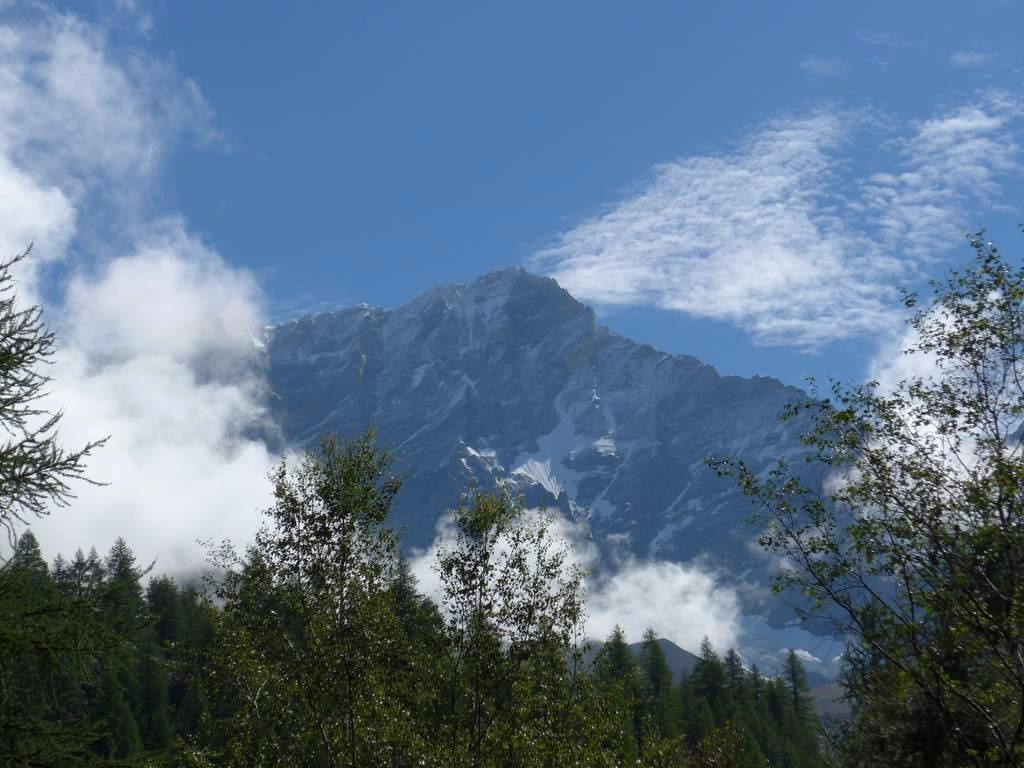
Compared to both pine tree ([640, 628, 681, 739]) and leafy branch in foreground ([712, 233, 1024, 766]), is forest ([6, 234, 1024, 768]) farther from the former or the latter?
pine tree ([640, 628, 681, 739])

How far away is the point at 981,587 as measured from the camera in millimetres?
13211

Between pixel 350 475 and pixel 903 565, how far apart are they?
32.0ft

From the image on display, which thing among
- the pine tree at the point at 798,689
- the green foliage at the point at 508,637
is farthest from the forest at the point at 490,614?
the pine tree at the point at 798,689

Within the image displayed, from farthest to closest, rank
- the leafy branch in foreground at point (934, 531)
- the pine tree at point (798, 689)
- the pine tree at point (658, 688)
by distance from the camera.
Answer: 1. the pine tree at point (798, 689)
2. the pine tree at point (658, 688)
3. the leafy branch in foreground at point (934, 531)

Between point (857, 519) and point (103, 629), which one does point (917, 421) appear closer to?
point (857, 519)

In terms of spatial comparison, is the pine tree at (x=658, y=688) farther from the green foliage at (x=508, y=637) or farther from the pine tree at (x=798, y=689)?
the green foliage at (x=508, y=637)

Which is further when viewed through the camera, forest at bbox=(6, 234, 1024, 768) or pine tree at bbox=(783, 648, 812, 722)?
pine tree at bbox=(783, 648, 812, 722)

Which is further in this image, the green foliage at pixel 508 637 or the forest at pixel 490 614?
the green foliage at pixel 508 637

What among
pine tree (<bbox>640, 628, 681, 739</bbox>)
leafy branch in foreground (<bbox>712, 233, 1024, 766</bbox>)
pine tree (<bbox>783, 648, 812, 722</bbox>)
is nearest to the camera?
leafy branch in foreground (<bbox>712, 233, 1024, 766</bbox>)

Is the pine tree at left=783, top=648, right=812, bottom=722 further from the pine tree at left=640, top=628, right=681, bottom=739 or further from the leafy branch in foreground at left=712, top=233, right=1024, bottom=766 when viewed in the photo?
the leafy branch in foreground at left=712, top=233, right=1024, bottom=766

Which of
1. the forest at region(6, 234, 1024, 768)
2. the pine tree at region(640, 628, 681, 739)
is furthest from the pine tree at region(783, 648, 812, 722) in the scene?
the forest at region(6, 234, 1024, 768)

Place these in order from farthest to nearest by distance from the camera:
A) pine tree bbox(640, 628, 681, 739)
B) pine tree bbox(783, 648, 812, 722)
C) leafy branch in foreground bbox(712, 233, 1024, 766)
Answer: pine tree bbox(783, 648, 812, 722) → pine tree bbox(640, 628, 681, 739) → leafy branch in foreground bbox(712, 233, 1024, 766)

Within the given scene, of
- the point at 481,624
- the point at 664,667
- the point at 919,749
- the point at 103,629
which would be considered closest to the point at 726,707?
the point at 664,667

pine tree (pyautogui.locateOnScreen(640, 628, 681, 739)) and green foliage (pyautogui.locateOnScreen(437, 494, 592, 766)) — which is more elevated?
pine tree (pyautogui.locateOnScreen(640, 628, 681, 739))
